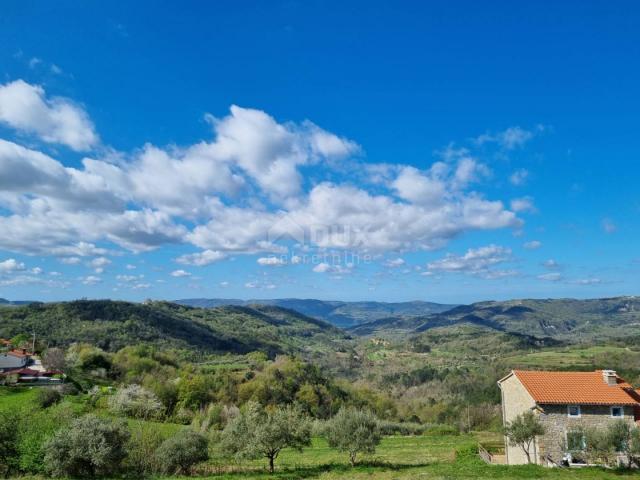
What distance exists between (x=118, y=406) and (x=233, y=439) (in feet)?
82.5

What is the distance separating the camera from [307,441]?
3544 centimetres

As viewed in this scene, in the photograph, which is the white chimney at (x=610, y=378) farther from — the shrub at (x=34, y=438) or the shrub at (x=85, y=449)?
the shrub at (x=34, y=438)

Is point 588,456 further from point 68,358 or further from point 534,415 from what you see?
point 68,358

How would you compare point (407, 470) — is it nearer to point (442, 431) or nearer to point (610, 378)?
point (610, 378)

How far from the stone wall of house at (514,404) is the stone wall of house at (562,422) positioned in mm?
963

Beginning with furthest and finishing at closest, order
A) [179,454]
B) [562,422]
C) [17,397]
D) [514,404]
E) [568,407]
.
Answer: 1. [17,397]
2. [514,404]
3. [568,407]
4. [562,422]
5. [179,454]

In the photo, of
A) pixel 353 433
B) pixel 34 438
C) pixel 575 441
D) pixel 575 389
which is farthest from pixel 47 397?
pixel 575 389

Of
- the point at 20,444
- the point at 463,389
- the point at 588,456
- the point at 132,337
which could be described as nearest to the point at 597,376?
the point at 588,456

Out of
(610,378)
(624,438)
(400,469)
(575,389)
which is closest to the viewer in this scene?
(624,438)

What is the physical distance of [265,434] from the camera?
3250cm

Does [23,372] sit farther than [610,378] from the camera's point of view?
Yes

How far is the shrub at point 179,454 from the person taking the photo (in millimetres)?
30250

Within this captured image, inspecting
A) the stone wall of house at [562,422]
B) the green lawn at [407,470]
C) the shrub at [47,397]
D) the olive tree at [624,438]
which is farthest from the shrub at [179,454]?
the olive tree at [624,438]

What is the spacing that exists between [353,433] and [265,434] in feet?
22.8
